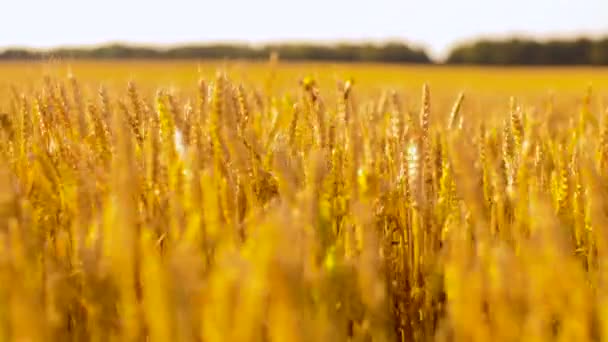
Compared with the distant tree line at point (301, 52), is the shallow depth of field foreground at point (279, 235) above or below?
above

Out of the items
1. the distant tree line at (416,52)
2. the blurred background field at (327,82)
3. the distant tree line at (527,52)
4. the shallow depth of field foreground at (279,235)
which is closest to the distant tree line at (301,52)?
the distant tree line at (416,52)

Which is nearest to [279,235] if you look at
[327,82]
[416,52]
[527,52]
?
[327,82]

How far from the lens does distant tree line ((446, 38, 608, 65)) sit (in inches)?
1309

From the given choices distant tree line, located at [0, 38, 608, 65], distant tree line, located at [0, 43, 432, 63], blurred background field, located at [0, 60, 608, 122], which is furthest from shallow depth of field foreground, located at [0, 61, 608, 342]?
distant tree line, located at [0, 43, 432, 63]

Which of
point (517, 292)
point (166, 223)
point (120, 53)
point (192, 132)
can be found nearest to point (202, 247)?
point (166, 223)

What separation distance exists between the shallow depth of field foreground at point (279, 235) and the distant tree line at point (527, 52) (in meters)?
33.2

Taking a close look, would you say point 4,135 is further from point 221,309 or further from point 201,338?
point 221,309

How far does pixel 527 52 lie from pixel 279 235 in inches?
1376

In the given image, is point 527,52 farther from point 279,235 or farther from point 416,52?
point 279,235

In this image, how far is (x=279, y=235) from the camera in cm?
61

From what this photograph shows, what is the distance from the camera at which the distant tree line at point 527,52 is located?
1309 inches

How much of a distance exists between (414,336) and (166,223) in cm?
37

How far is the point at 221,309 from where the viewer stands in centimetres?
58

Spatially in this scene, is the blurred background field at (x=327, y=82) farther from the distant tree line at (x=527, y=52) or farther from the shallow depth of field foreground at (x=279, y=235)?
the distant tree line at (x=527, y=52)
